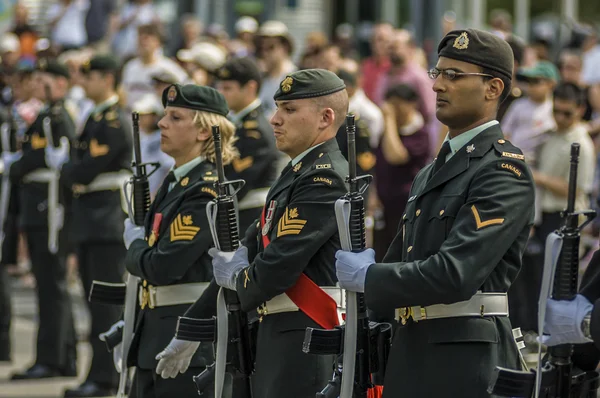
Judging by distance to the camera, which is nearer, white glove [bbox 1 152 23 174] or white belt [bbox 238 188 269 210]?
white belt [bbox 238 188 269 210]

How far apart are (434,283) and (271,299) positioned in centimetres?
119

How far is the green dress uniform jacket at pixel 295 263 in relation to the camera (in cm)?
513

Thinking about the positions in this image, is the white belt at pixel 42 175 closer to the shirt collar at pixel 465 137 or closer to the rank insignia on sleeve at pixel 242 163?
the rank insignia on sleeve at pixel 242 163

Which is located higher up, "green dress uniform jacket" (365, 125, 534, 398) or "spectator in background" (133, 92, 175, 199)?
"green dress uniform jacket" (365, 125, 534, 398)

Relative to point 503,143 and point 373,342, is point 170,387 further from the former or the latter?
point 503,143

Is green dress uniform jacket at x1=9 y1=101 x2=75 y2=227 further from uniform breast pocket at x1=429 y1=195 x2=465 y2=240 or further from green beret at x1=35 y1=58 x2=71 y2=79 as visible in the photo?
uniform breast pocket at x1=429 y1=195 x2=465 y2=240

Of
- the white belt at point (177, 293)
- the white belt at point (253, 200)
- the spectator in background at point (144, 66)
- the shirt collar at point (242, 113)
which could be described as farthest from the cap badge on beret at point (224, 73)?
the spectator in background at point (144, 66)

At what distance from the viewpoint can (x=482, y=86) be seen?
4.48 m

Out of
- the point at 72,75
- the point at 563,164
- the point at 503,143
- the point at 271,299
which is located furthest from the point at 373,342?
the point at 72,75

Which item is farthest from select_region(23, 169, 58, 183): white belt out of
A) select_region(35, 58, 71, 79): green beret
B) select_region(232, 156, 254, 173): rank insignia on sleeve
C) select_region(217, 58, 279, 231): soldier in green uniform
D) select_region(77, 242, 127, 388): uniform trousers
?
select_region(232, 156, 254, 173): rank insignia on sleeve

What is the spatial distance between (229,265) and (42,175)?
476 centimetres

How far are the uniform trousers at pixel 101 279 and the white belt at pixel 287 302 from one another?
3.74m

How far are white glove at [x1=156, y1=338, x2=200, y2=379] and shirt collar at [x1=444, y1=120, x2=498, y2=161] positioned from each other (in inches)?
67.9

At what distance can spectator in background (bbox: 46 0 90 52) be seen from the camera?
53.8ft
